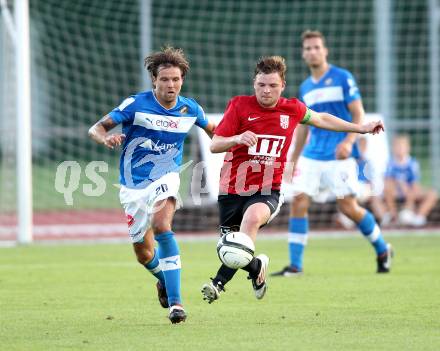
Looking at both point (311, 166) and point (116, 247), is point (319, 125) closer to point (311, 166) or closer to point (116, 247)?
point (311, 166)

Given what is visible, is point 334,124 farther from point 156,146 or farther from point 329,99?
point 329,99

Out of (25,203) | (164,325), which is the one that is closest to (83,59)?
(25,203)

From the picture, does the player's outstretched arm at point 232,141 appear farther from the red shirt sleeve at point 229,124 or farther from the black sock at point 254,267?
the black sock at point 254,267

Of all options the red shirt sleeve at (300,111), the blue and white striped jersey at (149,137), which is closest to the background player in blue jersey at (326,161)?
the red shirt sleeve at (300,111)

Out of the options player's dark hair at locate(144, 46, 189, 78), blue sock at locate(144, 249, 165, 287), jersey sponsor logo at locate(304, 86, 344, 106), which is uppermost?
player's dark hair at locate(144, 46, 189, 78)

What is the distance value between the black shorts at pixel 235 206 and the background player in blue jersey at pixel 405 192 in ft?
29.2

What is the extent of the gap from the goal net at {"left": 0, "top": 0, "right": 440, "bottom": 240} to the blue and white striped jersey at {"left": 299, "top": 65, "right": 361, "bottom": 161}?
13.1 feet

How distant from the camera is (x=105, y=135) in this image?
275 inches

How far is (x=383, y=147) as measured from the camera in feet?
54.5

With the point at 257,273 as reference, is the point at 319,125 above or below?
above

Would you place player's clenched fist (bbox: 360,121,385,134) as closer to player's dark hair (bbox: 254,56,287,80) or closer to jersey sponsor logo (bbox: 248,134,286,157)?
jersey sponsor logo (bbox: 248,134,286,157)

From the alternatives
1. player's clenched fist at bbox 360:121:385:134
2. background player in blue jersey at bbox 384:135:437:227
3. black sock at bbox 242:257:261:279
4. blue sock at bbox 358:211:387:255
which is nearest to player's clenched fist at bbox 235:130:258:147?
black sock at bbox 242:257:261:279

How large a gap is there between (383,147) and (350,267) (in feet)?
19.6

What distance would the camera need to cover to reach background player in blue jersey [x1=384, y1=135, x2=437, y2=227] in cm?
1639
